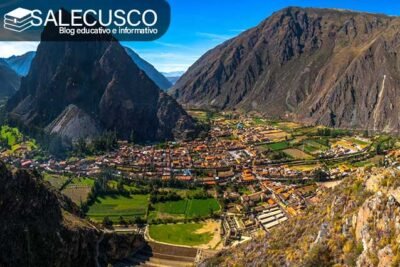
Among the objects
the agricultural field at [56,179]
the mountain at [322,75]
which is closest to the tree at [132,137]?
the agricultural field at [56,179]

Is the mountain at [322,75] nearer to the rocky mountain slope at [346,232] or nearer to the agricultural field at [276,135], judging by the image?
the agricultural field at [276,135]

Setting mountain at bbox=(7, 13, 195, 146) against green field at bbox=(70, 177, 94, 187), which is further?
mountain at bbox=(7, 13, 195, 146)

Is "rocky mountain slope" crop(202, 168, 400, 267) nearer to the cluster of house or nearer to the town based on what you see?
the town

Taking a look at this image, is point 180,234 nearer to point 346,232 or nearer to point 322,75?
point 346,232

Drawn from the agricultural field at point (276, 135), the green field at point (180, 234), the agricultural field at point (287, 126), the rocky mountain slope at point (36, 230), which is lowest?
the green field at point (180, 234)

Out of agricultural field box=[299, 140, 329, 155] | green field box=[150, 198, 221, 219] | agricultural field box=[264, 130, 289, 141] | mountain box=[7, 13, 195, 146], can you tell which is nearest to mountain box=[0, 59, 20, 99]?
mountain box=[7, 13, 195, 146]

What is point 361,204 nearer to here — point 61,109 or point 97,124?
point 97,124
